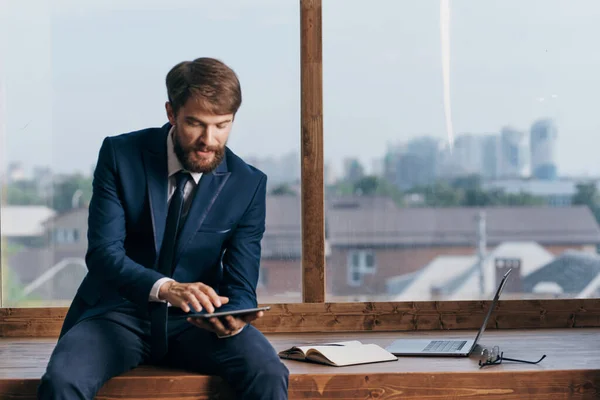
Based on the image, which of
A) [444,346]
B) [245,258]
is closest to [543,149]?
[444,346]

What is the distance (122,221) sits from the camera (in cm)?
296

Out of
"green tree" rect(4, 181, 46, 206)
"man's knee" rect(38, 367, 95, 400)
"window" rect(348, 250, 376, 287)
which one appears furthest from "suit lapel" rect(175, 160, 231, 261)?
"green tree" rect(4, 181, 46, 206)

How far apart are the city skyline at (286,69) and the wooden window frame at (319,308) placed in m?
0.07

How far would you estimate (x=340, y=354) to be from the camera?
125 inches

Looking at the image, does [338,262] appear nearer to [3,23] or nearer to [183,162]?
[183,162]

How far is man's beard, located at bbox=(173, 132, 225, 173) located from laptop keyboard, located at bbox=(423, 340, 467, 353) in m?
1.07

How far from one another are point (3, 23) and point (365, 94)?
62.3 inches

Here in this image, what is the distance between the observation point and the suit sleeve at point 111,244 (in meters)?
2.81

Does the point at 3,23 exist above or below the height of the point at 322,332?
above

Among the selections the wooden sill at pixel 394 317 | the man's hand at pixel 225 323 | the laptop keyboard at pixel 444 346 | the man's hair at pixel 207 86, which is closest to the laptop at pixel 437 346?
the laptop keyboard at pixel 444 346

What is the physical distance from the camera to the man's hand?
275 cm

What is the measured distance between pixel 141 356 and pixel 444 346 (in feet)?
3.72

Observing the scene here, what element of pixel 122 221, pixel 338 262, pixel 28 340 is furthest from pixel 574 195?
pixel 28 340

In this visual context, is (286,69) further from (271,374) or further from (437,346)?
(271,374)
